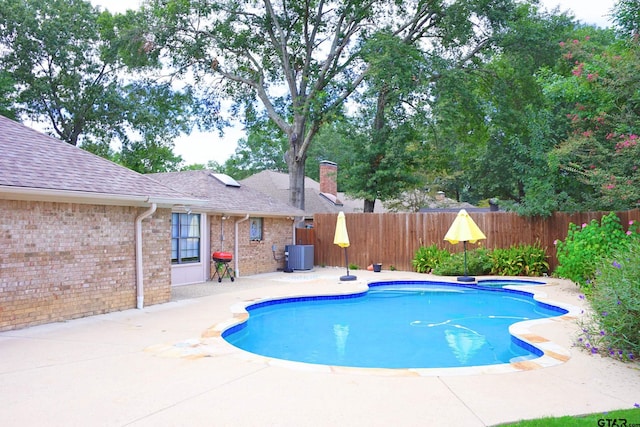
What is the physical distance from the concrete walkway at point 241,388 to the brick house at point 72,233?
911 millimetres

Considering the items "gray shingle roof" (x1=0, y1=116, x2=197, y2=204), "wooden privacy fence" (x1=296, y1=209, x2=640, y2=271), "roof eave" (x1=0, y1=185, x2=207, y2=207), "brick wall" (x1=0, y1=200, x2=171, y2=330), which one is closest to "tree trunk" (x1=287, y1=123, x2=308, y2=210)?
"wooden privacy fence" (x1=296, y1=209, x2=640, y2=271)

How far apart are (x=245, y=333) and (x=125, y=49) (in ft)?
58.6

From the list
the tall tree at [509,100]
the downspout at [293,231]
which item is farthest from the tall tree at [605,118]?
the downspout at [293,231]

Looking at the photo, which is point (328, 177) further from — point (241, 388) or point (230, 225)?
point (241, 388)

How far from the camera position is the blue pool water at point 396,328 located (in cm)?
679

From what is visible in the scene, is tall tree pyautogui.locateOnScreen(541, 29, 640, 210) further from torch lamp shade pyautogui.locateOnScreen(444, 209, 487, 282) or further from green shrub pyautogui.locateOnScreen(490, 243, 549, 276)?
torch lamp shade pyautogui.locateOnScreen(444, 209, 487, 282)

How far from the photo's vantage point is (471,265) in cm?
1494

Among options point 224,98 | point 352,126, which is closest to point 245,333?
point 352,126

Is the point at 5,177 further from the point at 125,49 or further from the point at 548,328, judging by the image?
the point at 125,49

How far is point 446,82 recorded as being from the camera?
765 inches

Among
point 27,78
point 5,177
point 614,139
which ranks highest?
point 27,78

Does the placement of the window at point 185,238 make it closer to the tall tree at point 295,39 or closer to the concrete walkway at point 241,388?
the concrete walkway at point 241,388

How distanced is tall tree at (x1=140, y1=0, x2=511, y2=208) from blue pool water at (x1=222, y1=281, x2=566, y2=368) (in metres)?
11.2

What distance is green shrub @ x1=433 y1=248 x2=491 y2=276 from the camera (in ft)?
49.1
